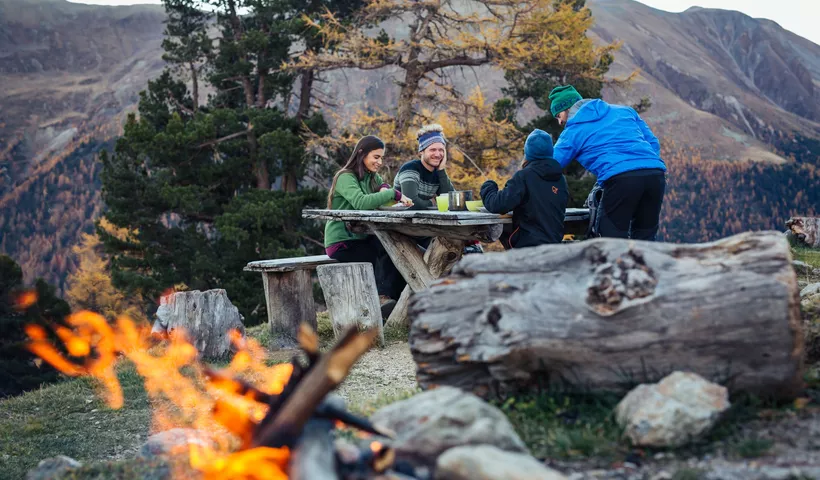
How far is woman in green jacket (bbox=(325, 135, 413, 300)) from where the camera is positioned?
253 inches

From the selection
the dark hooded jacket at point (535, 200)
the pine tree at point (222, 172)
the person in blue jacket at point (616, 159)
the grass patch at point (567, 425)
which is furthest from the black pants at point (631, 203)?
the pine tree at point (222, 172)

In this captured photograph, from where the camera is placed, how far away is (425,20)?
1419cm

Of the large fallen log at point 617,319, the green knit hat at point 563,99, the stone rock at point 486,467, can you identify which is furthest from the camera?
the green knit hat at point 563,99

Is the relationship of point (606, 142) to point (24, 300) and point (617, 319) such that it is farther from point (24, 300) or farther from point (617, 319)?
point (24, 300)

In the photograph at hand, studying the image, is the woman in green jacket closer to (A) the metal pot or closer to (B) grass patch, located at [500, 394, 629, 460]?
(A) the metal pot

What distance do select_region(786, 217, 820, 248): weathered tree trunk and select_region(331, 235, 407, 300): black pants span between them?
7.62 metres

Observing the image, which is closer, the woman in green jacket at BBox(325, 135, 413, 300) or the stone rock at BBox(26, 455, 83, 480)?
the stone rock at BBox(26, 455, 83, 480)

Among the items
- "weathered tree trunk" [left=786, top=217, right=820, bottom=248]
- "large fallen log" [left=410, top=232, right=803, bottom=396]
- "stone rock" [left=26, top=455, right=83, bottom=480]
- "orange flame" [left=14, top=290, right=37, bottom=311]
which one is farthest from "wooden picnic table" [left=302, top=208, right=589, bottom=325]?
"orange flame" [left=14, top=290, right=37, bottom=311]

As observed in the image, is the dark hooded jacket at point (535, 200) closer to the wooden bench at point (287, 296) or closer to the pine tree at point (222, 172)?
the wooden bench at point (287, 296)

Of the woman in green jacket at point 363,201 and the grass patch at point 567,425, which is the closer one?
the grass patch at point 567,425

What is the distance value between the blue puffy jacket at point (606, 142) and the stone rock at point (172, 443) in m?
3.55

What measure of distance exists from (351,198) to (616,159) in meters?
2.61

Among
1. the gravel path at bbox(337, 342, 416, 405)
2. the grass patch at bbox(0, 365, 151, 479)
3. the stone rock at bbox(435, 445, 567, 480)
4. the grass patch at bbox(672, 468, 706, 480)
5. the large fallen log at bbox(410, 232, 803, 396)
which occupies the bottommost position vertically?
the grass patch at bbox(0, 365, 151, 479)

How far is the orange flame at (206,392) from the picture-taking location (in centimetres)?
222
